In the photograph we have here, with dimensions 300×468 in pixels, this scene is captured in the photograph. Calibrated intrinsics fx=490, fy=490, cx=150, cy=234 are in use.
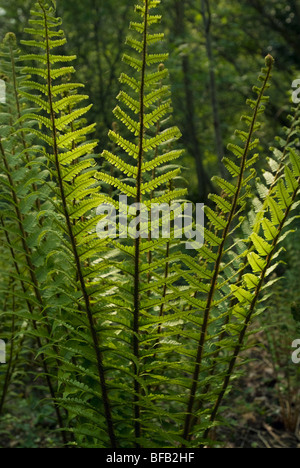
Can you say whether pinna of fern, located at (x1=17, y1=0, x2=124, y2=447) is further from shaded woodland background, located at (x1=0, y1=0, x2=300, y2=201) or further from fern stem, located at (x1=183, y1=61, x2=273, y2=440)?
shaded woodland background, located at (x1=0, y1=0, x2=300, y2=201)

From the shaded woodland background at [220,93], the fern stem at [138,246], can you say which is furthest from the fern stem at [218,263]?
the shaded woodland background at [220,93]

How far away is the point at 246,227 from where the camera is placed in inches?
52.6

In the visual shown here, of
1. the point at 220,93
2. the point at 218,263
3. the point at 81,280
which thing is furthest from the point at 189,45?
the point at 81,280

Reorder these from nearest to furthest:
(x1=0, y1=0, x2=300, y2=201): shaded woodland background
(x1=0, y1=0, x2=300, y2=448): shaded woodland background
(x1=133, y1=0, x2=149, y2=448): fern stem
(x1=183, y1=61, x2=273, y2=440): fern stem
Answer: (x1=133, y1=0, x2=149, y2=448): fern stem → (x1=183, y1=61, x2=273, y2=440): fern stem → (x1=0, y1=0, x2=300, y2=448): shaded woodland background → (x1=0, y1=0, x2=300, y2=201): shaded woodland background

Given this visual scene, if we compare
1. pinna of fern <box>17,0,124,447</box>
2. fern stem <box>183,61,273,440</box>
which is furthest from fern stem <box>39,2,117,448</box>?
fern stem <box>183,61,273,440</box>

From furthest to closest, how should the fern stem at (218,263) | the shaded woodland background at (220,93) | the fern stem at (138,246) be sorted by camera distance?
the shaded woodland background at (220,93), the fern stem at (218,263), the fern stem at (138,246)

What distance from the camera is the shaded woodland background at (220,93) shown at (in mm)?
2705

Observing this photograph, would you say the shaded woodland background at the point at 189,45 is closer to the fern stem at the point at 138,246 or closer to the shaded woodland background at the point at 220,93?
the shaded woodland background at the point at 220,93

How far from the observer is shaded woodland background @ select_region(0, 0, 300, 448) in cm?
271

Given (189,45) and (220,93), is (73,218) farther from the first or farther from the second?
(220,93)
